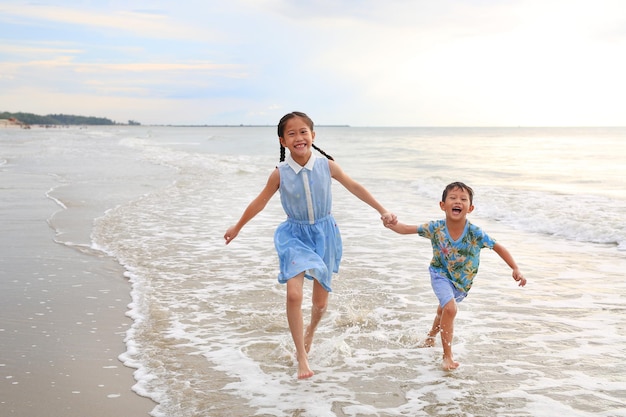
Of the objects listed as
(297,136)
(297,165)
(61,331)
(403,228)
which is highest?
(297,136)

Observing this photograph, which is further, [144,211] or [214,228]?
[144,211]

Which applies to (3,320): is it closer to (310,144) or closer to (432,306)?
(310,144)

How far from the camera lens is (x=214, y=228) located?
10.2m

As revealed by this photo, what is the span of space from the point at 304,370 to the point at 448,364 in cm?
100

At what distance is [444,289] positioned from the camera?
439cm

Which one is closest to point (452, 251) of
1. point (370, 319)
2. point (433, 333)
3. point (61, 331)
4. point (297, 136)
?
point (433, 333)

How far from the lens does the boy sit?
4289 millimetres

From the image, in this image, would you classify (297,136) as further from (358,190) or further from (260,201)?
(358,190)

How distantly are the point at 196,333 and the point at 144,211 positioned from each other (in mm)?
7460

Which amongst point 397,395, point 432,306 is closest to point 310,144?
point 397,395

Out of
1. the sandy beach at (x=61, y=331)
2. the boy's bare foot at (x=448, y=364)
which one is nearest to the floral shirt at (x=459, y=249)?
the boy's bare foot at (x=448, y=364)

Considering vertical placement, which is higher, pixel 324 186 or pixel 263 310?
pixel 324 186

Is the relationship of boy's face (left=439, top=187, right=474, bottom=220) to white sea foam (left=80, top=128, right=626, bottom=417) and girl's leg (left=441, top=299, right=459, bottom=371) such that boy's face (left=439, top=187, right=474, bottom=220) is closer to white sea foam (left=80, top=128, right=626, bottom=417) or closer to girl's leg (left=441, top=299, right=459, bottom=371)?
girl's leg (left=441, top=299, right=459, bottom=371)

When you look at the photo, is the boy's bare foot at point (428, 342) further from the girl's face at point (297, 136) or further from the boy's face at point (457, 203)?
the girl's face at point (297, 136)
